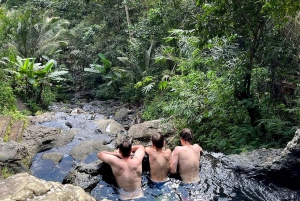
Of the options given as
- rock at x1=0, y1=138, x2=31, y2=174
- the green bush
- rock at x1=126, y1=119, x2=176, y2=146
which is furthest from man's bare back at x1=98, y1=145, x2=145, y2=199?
the green bush

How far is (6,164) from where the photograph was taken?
18.6ft

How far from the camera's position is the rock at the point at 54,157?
7.16 metres

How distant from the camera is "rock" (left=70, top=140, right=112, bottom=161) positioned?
746 centimetres

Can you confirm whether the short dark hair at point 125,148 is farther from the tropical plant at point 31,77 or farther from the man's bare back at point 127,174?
the tropical plant at point 31,77

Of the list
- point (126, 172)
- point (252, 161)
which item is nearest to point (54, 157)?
point (126, 172)

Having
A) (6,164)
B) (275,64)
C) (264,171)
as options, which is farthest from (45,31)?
(264,171)

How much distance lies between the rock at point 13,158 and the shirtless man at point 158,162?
2780 mm

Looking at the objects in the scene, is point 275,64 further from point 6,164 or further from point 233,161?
point 6,164

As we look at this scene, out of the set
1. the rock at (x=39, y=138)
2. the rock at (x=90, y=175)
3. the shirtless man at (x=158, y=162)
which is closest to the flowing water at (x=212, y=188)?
the rock at (x=90, y=175)

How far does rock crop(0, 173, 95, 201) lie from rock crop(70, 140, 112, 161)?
400 centimetres

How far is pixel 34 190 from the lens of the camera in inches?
124

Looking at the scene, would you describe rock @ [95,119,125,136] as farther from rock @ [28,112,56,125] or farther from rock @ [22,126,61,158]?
rock @ [28,112,56,125]

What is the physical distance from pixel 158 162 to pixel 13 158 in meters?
2.99

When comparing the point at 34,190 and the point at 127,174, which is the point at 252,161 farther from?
the point at 34,190
